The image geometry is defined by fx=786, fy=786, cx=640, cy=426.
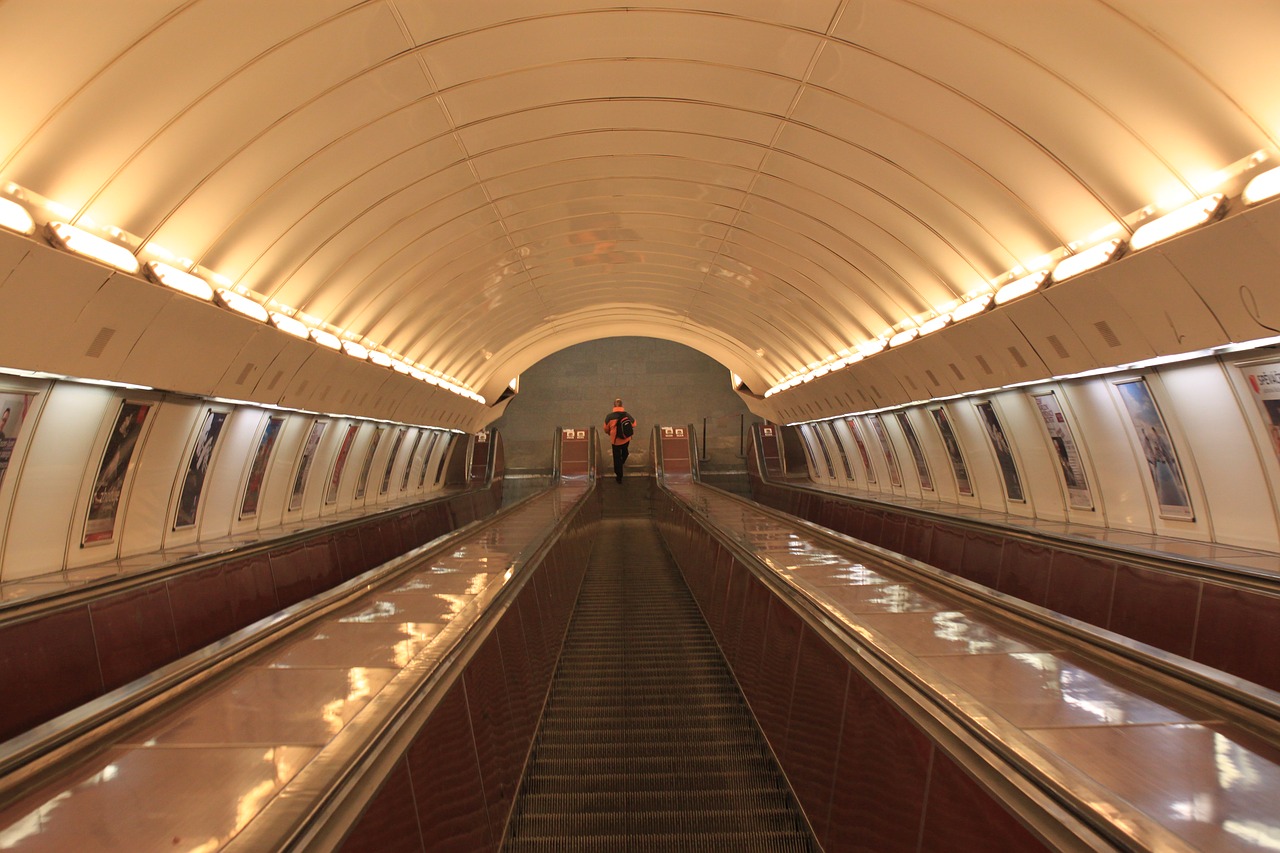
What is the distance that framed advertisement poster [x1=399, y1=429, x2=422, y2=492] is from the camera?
24.0 meters

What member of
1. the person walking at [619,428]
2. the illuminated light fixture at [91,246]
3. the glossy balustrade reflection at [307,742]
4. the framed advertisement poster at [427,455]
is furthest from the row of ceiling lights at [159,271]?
the framed advertisement poster at [427,455]

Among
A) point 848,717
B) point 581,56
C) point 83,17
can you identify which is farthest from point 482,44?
point 848,717

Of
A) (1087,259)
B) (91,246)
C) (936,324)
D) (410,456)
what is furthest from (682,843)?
(410,456)

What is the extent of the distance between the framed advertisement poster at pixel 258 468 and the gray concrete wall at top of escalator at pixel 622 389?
81.3ft

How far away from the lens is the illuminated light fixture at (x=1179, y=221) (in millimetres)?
6215

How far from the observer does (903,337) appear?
13.7 meters

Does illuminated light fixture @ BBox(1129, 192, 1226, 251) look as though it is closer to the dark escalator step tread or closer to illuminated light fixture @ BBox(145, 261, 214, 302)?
the dark escalator step tread

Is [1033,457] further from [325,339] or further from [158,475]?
[158,475]

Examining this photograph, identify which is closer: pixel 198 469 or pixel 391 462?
pixel 198 469

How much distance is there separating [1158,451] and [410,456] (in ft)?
64.7

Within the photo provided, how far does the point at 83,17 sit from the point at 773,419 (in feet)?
85.9

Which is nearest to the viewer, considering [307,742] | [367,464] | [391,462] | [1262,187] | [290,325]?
[307,742]

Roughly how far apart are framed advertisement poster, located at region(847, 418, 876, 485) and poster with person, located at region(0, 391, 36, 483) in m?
18.5

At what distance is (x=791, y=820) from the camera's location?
469 centimetres
